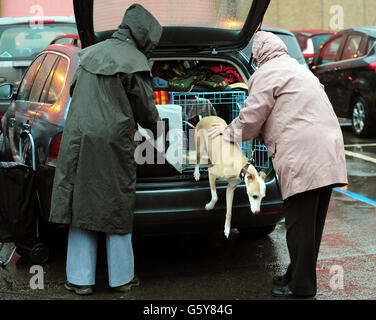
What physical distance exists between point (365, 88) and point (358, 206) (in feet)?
13.5

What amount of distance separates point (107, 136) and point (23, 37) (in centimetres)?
541

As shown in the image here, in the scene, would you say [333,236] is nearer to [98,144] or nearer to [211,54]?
[211,54]

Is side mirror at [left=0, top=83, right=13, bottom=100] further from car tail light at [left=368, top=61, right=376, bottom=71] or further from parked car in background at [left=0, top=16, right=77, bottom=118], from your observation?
car tail light at [left=368, top=61, right=376, bottom=71]

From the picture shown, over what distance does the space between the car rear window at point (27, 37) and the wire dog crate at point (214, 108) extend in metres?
4.05

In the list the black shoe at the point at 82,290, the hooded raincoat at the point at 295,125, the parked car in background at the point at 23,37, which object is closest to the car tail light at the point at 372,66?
the parked car in background at the point at 23,37

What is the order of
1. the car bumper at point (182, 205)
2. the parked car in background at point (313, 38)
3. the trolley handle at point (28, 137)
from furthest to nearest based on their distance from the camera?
the parked car in background at point (313, 38) < the trolley handle at point (28, 137) < the car bumper at point (182, 205)

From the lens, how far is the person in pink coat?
377cm

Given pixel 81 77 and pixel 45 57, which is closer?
pixel 81 77

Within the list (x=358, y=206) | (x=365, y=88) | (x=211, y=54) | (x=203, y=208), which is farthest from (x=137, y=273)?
(x=365, y=88)

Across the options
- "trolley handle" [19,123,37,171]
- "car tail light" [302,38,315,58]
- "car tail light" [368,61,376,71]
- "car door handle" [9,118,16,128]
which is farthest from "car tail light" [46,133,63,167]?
"car tail light" [302,38,315,58]

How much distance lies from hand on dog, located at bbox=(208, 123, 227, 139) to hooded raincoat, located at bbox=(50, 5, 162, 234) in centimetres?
52

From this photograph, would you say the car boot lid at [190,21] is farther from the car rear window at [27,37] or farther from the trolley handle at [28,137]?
the car rear window at [27,37]

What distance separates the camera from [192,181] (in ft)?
14.3

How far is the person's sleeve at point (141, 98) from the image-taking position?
3914mm
